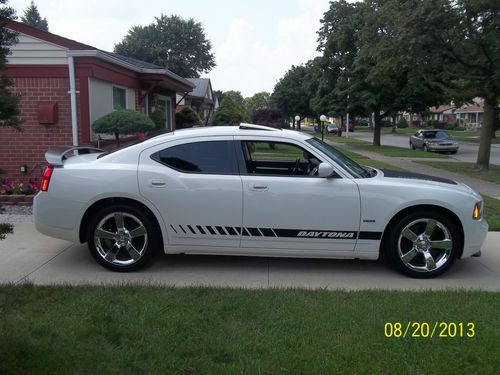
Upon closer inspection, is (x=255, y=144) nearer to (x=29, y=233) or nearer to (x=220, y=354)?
(x=220, y=354)

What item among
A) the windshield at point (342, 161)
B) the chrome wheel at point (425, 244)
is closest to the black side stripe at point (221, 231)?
the windshield at point (342, 161)

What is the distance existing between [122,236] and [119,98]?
833 cm

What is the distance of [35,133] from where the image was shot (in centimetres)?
1047

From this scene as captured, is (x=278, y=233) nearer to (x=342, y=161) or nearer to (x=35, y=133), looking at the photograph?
(x=342, y=161)

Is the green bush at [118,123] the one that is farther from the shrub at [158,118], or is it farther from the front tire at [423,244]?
the front tire at [423,244]

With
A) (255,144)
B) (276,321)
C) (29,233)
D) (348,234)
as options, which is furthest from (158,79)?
(276,321)

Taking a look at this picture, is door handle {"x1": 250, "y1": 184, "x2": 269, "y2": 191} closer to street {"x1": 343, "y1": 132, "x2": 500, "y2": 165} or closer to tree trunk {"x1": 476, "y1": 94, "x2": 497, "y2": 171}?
tree trunk {"x1": 476, "y1": 94, "x2": 497, "y2": 171}

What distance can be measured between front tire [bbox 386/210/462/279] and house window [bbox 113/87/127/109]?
344 inches

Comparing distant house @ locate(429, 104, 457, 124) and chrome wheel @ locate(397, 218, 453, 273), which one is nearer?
chrome wheel @ locate(397, 218, 453, 273)

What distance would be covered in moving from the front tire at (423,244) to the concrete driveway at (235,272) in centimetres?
14

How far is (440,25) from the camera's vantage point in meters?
14.8

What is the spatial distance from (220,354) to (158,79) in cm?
1200

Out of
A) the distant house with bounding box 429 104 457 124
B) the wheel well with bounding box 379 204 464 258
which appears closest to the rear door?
the wheel well with bounding box 379 204 464 258

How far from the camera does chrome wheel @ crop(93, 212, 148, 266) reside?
17.6 feet
